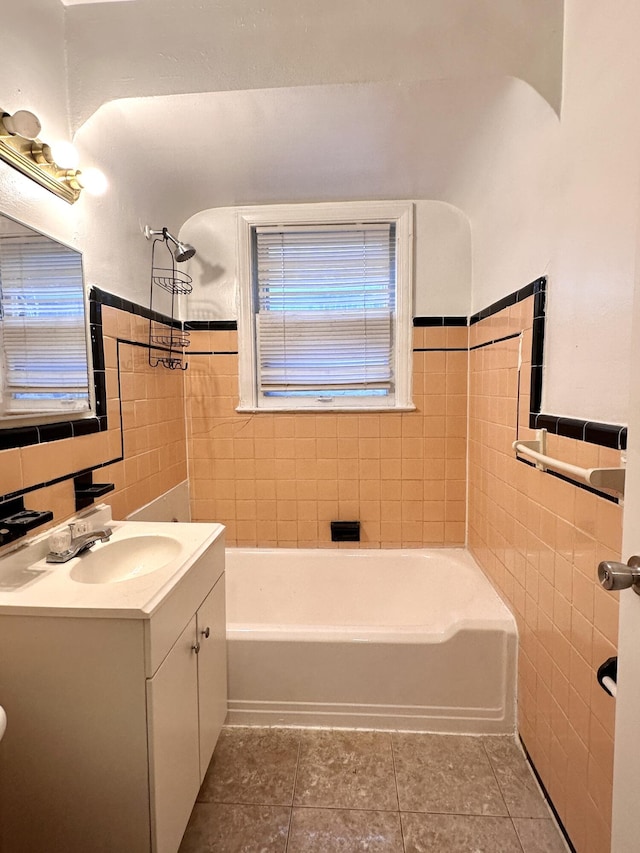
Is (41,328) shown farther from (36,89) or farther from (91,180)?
(36,89)

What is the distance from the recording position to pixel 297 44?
1.33m

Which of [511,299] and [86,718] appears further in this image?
[511,299]

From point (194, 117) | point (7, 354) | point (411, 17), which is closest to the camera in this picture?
point (7, 354)

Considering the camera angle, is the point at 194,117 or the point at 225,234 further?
the point at 225,234

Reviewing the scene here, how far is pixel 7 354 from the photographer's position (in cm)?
114

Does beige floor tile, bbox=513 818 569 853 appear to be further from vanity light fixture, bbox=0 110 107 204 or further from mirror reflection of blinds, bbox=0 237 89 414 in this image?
vanity light fixture, bbox=0 110 107 204

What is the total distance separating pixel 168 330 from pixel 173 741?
183cm

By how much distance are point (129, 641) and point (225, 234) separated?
211cm

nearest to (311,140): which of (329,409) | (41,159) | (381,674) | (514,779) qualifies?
(41,159)

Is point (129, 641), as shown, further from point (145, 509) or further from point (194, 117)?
point (194, 117)

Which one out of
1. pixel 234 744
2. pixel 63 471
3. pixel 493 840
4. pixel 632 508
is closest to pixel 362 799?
pixel 493 840

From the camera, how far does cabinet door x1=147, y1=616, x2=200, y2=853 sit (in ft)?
3.13

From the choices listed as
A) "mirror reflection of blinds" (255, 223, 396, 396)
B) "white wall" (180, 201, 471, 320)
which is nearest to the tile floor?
"mirror reflection of blinds" (255, 223, 396, 396)

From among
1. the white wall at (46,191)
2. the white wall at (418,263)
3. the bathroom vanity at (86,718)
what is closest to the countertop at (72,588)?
the bathroom vanity at (86,718)
